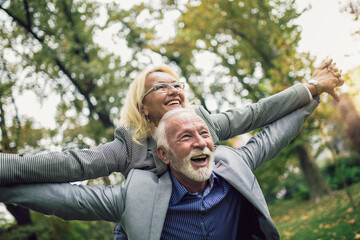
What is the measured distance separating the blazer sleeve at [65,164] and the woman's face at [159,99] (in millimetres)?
513

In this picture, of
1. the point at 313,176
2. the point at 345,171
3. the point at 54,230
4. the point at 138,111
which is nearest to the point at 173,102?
the point at 138,111

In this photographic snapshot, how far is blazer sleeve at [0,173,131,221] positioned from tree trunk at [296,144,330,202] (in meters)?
13.6

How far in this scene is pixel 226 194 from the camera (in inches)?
96.8

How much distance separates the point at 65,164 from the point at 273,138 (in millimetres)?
1832

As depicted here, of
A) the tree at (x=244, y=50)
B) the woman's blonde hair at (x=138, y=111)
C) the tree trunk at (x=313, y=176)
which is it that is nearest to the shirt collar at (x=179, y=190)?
the woman's blonde hair at (x=138, y=111)

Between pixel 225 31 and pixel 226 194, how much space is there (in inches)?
464

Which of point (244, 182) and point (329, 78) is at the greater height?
point (329, 78)

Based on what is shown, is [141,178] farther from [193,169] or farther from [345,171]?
[345,171]

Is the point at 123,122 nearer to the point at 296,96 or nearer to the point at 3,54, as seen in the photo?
the point at 296,96

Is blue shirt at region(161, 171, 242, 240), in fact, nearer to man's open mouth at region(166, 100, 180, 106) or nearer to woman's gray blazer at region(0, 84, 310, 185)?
woman's gray blazer at region(0, 84, 310, 185)

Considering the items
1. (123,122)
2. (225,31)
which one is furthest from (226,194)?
(225,31)

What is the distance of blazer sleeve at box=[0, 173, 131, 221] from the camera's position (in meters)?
1.77

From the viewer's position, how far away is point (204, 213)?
2359mm

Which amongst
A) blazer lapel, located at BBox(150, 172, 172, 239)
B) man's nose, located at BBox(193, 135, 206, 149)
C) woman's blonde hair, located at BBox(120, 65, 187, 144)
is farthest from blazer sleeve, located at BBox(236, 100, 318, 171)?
woman's blonde hair, located at BBox(120, 65, 187, 144)
